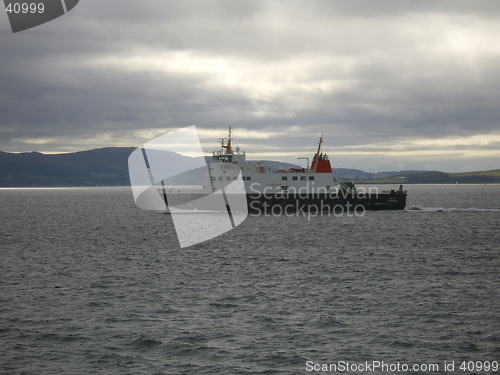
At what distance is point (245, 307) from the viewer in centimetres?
1675

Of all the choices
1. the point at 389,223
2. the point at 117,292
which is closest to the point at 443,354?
the point at 117,292

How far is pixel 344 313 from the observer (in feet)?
52.4

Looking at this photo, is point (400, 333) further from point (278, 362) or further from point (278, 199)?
point (278, 199)

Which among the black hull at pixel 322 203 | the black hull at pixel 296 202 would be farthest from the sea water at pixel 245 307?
the black hull at pixel 322 203

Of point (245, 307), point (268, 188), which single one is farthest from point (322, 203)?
point (245, 307)

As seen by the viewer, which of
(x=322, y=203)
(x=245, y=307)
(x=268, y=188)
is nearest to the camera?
(x=245, y=307)

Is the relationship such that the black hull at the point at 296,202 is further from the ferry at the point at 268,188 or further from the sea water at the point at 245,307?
the sea water at the point at 245,307

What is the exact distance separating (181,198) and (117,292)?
38.5 metres

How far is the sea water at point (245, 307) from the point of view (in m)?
12.2

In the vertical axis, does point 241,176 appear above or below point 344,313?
above

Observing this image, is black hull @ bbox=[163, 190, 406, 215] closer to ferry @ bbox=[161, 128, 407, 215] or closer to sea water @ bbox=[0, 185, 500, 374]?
ferry @ bbox=[161, 128, 407, 215]

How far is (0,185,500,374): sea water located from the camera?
1221cm

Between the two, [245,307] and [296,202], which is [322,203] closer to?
[296,202]

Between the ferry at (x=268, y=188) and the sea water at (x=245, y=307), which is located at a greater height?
the ferry at (x=268, y=188)
